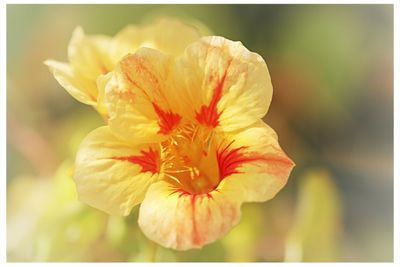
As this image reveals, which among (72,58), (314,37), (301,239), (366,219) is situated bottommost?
(366,219)

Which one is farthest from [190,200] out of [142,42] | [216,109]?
[142,42]

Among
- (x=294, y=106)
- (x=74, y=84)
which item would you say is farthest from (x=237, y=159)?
(x=294, y=106)

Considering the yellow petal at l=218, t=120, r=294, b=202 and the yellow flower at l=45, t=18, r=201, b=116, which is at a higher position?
the yellow flower at l=45, t=18, r=201, b=116

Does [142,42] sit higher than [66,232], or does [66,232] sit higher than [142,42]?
[142,42]

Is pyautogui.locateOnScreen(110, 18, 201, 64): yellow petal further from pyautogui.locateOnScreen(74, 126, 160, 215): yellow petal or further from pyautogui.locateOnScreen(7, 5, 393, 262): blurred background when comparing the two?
pyautogui.locateOnScreen(7, 5, 393, 262): blurred background

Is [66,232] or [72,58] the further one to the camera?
[66,232]

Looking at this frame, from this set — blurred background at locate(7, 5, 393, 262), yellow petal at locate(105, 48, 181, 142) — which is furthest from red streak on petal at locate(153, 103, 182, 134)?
blurred background at locate(7, 5, 393, 262)

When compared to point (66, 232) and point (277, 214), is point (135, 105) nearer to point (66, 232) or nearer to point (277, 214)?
point (66, 232)

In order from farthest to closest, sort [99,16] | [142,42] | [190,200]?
[99,16] → [142,42] → [190,200]
